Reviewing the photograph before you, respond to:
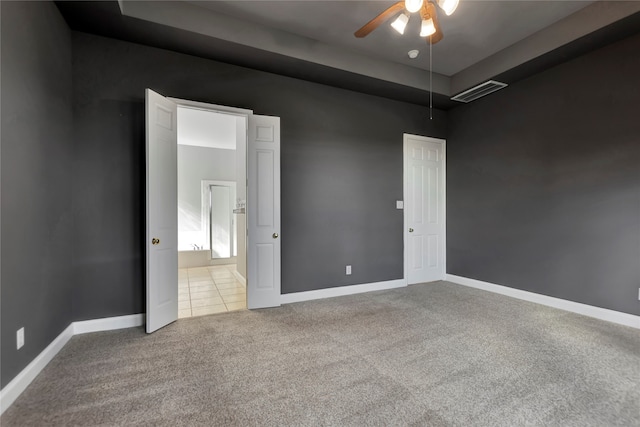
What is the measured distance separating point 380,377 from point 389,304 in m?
1.73

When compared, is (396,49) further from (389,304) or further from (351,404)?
(351,404)

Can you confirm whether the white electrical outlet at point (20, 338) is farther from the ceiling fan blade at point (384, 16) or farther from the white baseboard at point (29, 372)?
the ceiling fan blade at point (384, 16)

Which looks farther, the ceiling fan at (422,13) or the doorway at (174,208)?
the doorway at (174,208)

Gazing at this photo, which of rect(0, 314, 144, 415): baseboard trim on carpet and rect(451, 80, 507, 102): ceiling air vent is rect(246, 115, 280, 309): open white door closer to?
rect(0, 314, 144, 415): baseboard trim on carpet

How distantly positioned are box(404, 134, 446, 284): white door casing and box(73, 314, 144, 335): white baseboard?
12.2 feet

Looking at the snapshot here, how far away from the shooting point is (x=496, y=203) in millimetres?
4289

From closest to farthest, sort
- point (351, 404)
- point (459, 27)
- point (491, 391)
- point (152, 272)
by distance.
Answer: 1. point (351, 404)
2. point (491, 391)
3. point (152, 272)
4. point (459, 27)

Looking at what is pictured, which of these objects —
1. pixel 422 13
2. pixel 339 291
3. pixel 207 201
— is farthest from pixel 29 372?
pixel 207 201

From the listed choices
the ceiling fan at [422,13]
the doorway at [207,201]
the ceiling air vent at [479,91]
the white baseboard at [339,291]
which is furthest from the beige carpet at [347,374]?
the ceiling air vent at [479,91]

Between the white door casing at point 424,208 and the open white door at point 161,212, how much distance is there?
3355 millimetres

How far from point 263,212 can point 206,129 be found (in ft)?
10.1

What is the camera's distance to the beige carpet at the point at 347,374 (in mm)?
1701

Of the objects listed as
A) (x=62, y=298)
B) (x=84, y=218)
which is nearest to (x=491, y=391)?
(x=62, y=298)

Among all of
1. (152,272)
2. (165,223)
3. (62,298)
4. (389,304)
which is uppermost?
(165,223)
